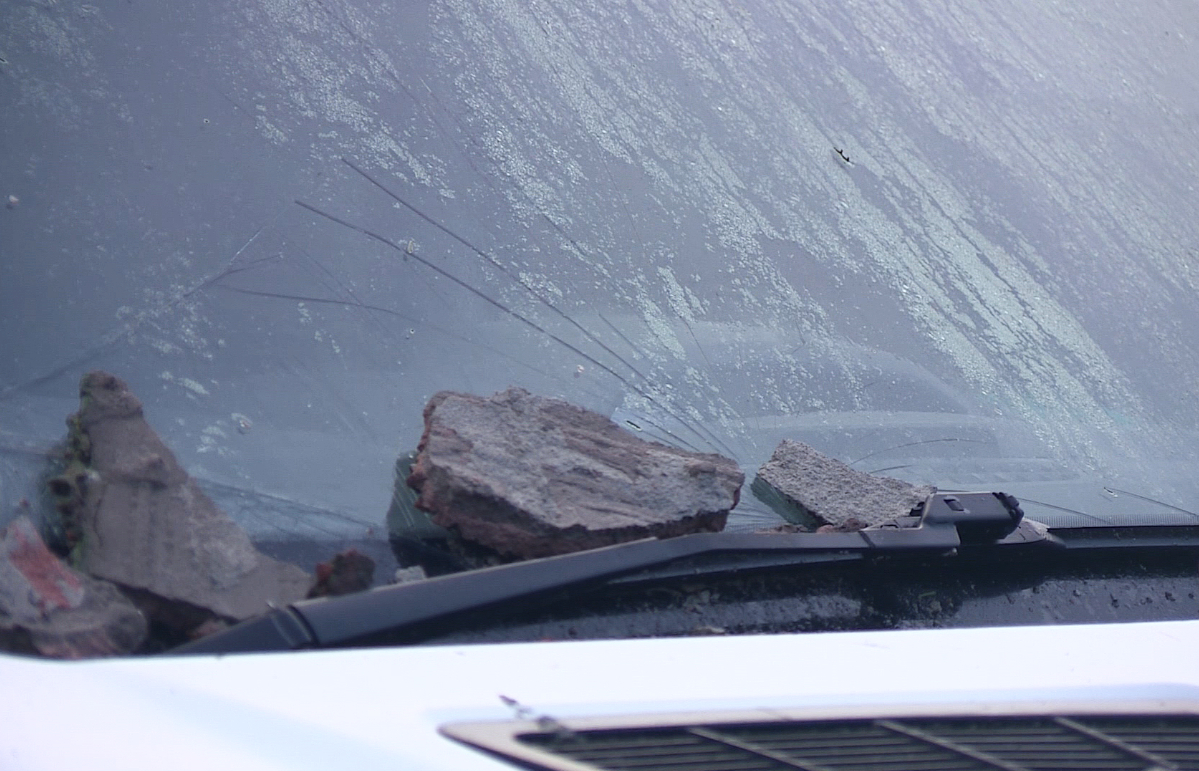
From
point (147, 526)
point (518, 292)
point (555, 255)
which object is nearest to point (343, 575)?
point (147, 526)

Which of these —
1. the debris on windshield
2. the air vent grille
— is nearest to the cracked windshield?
the debris on windshield

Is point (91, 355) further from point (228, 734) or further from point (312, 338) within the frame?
point (228, 734)

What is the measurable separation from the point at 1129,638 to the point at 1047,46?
1.91m

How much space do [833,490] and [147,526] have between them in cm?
103

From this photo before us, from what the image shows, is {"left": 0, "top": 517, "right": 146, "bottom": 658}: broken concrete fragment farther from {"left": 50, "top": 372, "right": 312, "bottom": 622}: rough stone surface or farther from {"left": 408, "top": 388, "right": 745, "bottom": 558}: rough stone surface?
{"left": 408, "top": 388, "right": 745, "bottom": 558}: rough stone surface

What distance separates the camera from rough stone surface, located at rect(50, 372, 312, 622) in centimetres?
119

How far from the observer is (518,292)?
5.30 ft

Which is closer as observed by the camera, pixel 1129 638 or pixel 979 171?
pixel 1129 638

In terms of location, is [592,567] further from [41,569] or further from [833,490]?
[41,569]

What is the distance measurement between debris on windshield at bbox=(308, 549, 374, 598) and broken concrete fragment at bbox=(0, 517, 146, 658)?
21 centimetres

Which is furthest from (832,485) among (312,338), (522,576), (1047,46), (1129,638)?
(1047,46)

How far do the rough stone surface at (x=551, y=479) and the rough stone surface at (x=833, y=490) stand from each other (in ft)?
0.29

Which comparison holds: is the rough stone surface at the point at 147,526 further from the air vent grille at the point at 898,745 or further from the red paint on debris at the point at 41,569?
the air vent grille at the point at 898,745

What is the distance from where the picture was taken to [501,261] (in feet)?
5.37
